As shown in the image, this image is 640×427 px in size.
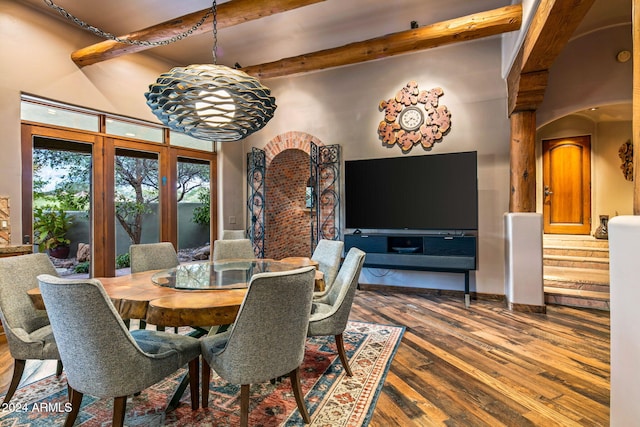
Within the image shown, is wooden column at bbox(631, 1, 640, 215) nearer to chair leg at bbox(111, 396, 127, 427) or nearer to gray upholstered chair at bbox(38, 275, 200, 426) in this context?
gray upholstered chair at bbox(38, 275, 200, 426)

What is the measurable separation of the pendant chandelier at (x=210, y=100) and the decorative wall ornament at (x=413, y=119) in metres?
2.72

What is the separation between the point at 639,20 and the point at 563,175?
6203mm

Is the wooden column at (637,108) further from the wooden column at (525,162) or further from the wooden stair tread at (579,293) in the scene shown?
the wooden stair tread at (579,293)

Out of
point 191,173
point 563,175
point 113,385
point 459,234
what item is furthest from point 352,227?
point 563,175

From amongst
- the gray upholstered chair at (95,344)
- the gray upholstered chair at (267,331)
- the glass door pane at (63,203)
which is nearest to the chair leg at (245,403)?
the gray upholstered chair at (267,331)

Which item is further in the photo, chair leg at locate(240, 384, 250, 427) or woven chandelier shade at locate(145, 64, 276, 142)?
woven chandelier shade at locate(145, 64, 276, 142)

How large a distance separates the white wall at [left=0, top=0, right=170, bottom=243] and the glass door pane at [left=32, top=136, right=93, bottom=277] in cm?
26

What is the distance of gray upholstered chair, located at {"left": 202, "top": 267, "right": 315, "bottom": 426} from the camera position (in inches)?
60.9

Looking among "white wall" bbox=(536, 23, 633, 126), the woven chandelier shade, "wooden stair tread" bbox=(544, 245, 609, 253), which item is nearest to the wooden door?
"wooden stair tread" bbox=(544, 245, 609, 253)

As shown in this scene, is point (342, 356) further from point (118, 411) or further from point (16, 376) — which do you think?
point (16, 376)

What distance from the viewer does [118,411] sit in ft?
5.14

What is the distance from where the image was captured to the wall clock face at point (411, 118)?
482cm

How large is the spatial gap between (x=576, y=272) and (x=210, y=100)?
5.31 metres

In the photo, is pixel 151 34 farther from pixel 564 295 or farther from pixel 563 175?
pixel 563 175
